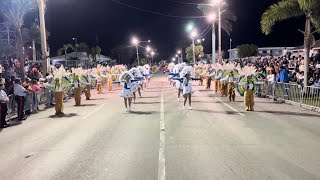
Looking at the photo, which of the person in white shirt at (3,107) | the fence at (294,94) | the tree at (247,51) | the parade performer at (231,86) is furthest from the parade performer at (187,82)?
the tree at (247,51)

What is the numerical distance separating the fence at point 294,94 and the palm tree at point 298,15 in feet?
6.50

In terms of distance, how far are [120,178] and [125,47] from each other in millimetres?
107637

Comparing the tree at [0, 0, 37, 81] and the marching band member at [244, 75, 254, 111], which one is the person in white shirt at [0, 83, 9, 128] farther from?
the marching band member at [244, 75, 254, 111]

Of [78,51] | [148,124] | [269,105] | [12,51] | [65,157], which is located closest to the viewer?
[65,157]

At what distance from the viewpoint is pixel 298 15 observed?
24078 millimetres

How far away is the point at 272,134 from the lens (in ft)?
38.8

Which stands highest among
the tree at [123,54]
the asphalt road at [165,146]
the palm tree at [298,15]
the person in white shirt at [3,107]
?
the tree at [123,54]

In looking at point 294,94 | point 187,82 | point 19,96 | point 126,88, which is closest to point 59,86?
point 19,96

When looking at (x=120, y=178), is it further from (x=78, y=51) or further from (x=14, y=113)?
(x=78, y=51)

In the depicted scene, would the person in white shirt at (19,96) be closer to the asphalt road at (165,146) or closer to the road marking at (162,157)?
the asphalt road at (165,146)

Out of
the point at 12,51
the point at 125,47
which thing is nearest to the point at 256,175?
the point at 12,51

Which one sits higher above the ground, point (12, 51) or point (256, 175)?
point (12, 51)

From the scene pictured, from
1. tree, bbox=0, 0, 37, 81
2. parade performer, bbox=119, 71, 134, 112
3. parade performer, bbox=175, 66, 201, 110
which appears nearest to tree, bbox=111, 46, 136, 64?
tree, bbox=0, 0, 37, 81

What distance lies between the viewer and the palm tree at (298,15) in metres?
22.6
